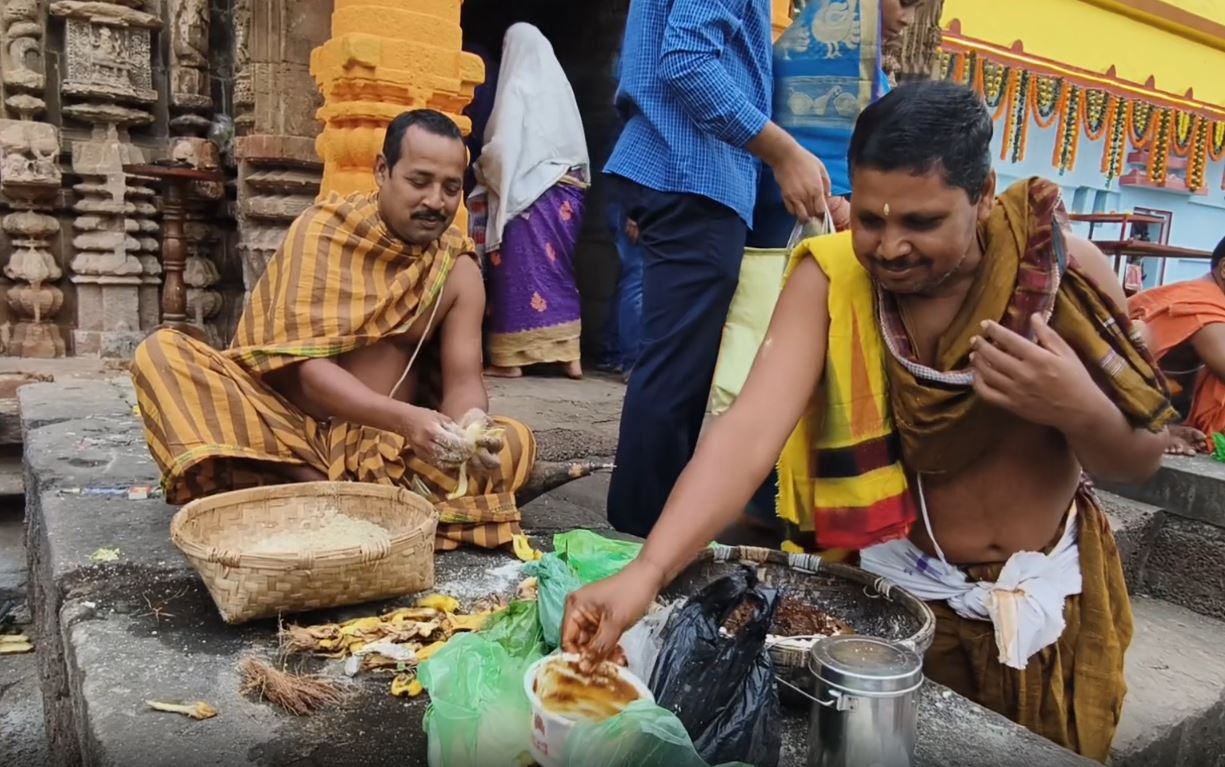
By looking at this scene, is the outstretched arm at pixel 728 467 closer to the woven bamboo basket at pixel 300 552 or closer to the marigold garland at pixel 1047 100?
the woven bamboo basket at pixel 300 552

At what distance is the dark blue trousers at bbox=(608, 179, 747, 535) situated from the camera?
265cm

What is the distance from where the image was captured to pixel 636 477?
2678 mm

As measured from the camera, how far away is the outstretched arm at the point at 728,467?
1.29 m

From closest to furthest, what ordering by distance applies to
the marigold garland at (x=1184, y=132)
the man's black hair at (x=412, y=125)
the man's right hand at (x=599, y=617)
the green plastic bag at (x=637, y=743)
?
1. the green plastic bag at (x=637, y=743)
2. the man's right hand at (x=599, y=617)
3. the man's black hair at (x=412, y=125)
4. the marigold garland at (x=1184, y=132)

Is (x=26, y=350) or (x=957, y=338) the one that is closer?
(x=957, y=338)

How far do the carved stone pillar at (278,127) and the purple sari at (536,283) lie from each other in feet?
3.37

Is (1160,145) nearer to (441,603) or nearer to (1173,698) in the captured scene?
(1173,698)

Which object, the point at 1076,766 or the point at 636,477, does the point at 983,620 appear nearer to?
the point at 1076,766

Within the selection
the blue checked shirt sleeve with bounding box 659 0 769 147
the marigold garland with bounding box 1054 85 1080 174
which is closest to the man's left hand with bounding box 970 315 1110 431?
the blue checked shirt sleeve with bounding box 659 0 769 147

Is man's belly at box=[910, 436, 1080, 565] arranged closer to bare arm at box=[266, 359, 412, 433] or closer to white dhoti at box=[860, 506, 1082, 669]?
white dhoti at box=[860, 506, 1082, 669]

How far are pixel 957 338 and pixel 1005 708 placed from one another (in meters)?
0.76

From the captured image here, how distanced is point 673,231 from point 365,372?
3.17 feet

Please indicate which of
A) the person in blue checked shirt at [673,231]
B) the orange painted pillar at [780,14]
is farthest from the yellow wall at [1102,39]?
the person in blue checked shirt at [673,231]

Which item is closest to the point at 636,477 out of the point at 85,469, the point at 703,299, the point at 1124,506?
the point at 703,299
